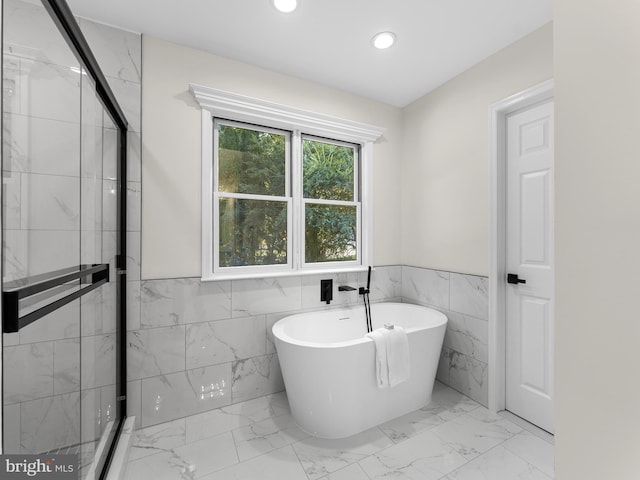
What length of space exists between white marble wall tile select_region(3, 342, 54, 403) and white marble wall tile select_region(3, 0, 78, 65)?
2.63 feet

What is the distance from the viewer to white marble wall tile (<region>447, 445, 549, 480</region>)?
5.29 ft

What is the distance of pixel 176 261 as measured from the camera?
2135 mm

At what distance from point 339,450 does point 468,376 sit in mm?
1260

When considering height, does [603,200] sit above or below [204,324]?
above

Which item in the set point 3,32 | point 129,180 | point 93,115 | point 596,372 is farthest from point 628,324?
point 129,180

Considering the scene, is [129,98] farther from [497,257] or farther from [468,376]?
[468,376]

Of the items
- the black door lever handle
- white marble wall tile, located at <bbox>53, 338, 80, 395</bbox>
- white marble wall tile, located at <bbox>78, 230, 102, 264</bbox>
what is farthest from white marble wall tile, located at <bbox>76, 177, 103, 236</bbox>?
the black door lever handle

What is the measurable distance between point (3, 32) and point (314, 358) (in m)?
1.80

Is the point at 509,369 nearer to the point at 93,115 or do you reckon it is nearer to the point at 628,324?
the point at 628,324

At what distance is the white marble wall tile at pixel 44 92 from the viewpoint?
83 cm

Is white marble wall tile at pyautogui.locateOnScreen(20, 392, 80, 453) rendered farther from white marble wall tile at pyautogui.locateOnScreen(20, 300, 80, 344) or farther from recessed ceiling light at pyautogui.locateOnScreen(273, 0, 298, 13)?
recessed ceiling light at pyautogui.locateOnScreen(273, 0, 298, 13)

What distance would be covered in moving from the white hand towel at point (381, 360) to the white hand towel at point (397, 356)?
1.1 inches

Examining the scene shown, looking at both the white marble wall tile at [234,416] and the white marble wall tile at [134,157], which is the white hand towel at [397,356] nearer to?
the white marble wall tile at [234,416]

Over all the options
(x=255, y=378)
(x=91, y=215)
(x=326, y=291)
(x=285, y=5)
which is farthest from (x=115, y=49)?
(x=255, y=378)
